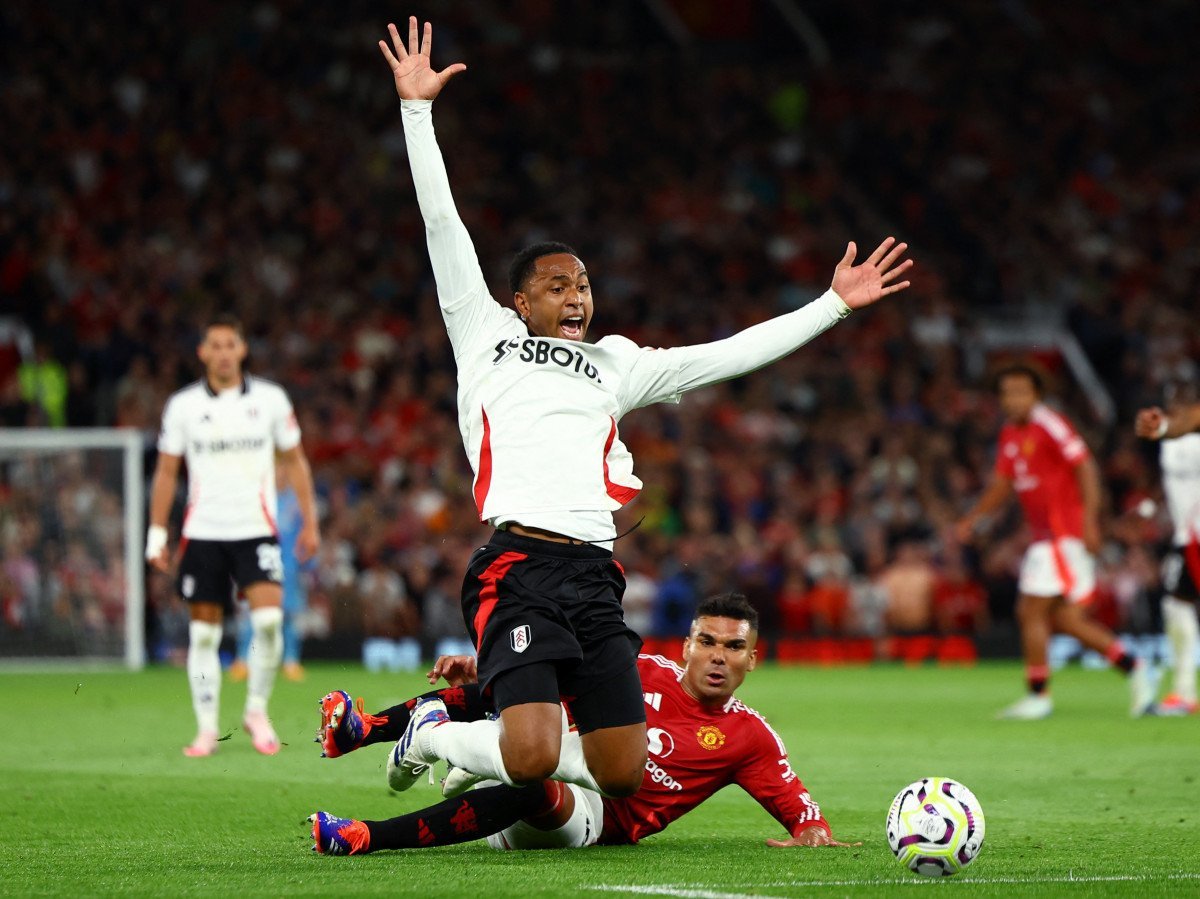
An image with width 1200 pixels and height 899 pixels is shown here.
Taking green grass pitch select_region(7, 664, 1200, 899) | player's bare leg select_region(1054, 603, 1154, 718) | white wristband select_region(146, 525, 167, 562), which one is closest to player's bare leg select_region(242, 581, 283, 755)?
green grass pitch select_region(7, 664, 1200, 899)

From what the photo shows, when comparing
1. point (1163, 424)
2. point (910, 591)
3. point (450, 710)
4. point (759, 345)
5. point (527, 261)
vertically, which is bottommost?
point (910, 591)

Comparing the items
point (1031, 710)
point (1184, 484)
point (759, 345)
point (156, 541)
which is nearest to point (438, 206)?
point (759, 345)

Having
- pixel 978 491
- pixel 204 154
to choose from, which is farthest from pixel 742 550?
pixel 204 154

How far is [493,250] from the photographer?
2447cm

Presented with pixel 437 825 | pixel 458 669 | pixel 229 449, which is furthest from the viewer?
pixel 229 449

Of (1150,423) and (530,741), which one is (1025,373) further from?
(530,741)

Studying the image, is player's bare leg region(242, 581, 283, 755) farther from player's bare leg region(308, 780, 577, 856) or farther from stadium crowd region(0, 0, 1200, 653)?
stadium crowd region(0, 0, 1200, 653)

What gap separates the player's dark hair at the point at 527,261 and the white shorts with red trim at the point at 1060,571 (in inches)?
310

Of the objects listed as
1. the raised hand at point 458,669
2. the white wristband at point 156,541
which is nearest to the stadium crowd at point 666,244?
the white wristband at point 156,541

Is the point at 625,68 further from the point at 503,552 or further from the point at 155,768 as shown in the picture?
the point at 503,552

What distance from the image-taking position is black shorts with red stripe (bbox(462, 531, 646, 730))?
6.22 metres

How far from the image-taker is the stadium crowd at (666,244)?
21.1 meters

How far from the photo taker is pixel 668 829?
24.5ft

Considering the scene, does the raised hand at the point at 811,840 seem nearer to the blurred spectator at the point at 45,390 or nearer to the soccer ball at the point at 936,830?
the soccer ball at the point at 936,830
